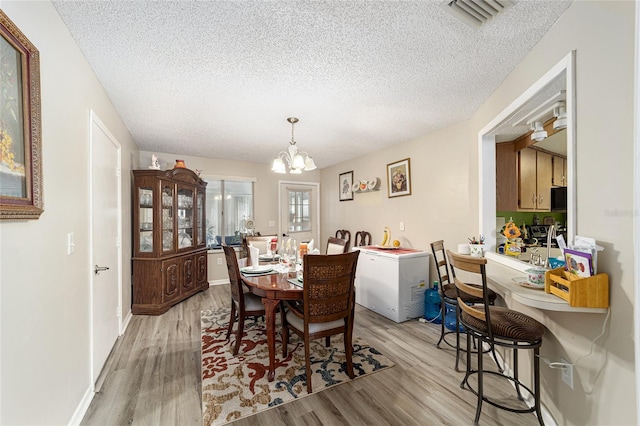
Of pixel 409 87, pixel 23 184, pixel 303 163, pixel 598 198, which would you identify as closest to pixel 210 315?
pixel 303 163

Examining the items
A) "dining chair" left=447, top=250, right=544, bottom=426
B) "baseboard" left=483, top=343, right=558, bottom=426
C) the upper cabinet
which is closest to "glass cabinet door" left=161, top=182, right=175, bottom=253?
"dining chair" left=447, top=250, right=544, bottom=426

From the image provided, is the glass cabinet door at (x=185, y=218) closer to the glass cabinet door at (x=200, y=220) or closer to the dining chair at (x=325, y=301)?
the glass cabinet door at (x=200, y=220)

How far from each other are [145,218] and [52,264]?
2.50 m

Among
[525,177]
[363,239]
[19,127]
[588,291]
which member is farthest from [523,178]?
[19,127]

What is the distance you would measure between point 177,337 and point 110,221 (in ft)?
4.54

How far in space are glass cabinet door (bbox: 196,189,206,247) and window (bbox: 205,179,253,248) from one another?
0.51 metres

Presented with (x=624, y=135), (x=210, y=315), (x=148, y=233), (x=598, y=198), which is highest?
(x=624, y=135)

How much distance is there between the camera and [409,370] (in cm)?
218

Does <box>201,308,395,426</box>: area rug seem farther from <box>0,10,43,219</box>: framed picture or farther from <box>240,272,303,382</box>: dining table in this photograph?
<box>0,10,43,219</box>: framed picture

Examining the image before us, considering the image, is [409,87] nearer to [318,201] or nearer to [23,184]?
[23,184]

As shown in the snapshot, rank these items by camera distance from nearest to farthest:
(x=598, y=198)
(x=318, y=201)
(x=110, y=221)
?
(x=598, y=198) < (x=110, y=221) < (x=318, y=201)

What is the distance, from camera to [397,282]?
3.13 m

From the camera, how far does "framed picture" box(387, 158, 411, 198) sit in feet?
12.5

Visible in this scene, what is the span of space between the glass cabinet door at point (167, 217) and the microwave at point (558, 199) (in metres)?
5.10
